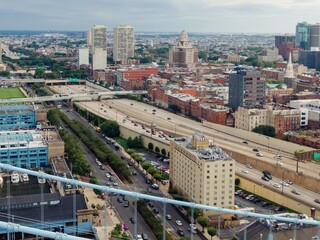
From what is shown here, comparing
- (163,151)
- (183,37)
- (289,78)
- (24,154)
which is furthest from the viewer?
(183,37)

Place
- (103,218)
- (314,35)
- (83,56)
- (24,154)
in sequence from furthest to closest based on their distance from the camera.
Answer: (314,35), (83,56), (24,154), (103,218)

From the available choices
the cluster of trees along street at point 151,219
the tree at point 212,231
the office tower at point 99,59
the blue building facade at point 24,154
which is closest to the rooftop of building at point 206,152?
the cluster of trees along street at point 151,219

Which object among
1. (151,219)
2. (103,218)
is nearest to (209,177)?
(151,219)

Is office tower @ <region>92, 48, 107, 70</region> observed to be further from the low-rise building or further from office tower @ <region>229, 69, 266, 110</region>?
the low-rise building

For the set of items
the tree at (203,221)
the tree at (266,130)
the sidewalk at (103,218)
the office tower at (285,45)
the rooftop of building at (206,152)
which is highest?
the office tower at (285,45)

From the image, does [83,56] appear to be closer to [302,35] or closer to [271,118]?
[302,35]

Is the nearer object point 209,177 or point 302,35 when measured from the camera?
point 209,177

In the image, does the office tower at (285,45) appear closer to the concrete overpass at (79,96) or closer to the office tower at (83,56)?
the office tower at (83,56)
